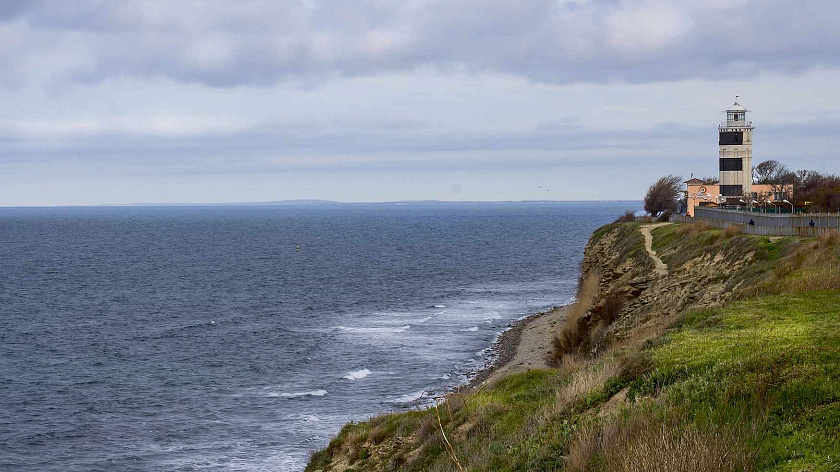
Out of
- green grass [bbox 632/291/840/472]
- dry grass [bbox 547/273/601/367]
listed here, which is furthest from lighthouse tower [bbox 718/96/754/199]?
green grass [bbox 632/291/840/472]

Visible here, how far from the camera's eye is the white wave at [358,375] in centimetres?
3960

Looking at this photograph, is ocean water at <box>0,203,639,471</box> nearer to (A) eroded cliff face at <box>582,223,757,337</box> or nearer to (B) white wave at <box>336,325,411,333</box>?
(B) white wave at <box>336,325,411,333</box>

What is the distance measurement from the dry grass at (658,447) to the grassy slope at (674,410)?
24mm

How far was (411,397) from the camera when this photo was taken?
3519 centimetres

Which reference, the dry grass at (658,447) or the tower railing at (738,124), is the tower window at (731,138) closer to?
the tower railing at (738,124)

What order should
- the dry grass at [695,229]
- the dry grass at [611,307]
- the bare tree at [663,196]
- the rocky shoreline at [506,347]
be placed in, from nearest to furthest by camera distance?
the dry grass at [611,307] → the rocky shoreline at [506,347] → the dry grass at [695,229] → the bare tree at [663,196]

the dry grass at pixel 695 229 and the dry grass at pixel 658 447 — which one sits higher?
the dry grass at pixel 695 229

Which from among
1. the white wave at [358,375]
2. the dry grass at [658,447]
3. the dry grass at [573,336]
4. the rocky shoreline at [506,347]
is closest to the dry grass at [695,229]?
the rocky shoreline at [506,347]

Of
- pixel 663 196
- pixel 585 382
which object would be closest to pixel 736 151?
pixel 663 196

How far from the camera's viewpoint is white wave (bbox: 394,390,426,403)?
3456 cm

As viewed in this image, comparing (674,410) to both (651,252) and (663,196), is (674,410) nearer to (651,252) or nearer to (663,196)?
(651,252)

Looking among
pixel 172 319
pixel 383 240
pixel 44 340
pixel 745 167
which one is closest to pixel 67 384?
pixel 44 340

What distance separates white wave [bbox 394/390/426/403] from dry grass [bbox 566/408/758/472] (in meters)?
22.7

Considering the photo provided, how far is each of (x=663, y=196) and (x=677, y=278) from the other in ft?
247
